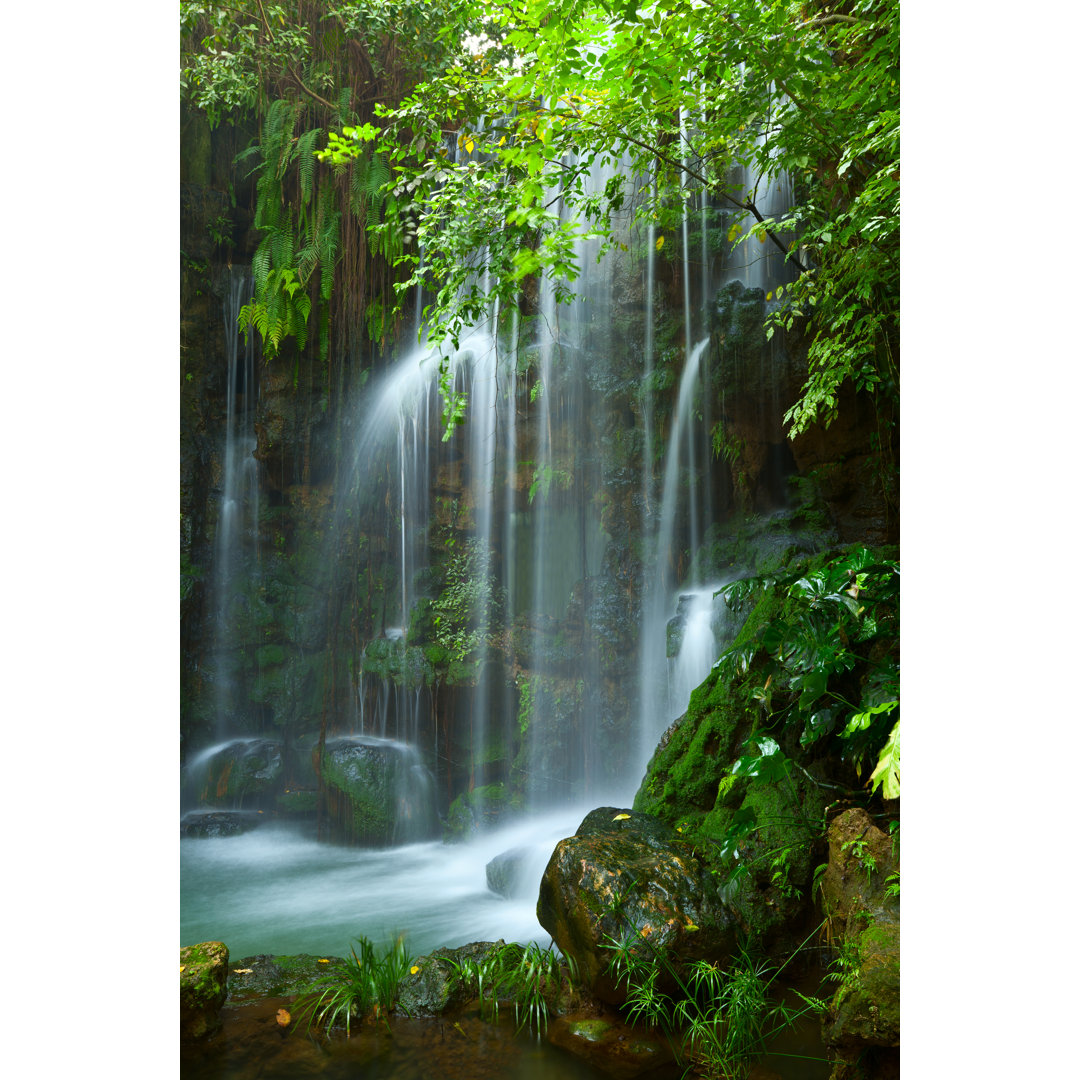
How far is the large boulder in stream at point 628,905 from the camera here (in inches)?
94.3

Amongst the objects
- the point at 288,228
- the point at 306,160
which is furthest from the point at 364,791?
the point at 306,160

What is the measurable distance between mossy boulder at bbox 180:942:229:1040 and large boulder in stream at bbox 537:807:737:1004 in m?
1.16

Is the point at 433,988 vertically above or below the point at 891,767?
below

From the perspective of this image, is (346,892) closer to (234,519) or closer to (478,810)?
(478,810)

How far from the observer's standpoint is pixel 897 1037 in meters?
1.74

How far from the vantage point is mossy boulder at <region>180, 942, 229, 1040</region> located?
2.38 meters

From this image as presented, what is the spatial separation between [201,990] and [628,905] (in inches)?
58.5

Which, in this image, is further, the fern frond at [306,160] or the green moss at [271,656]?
the green moss at [271,656]

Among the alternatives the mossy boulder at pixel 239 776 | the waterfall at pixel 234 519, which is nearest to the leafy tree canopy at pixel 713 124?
the waterfall at pixel 234 519

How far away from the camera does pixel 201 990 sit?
7.93 feet

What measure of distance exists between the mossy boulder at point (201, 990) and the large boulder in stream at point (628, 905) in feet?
3.80

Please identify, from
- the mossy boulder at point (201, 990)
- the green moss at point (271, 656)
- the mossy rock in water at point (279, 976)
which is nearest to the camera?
the mossy boulder at point (201, 990)

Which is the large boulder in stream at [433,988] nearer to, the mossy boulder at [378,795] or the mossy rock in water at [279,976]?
the mossy rock in water at [279,976]
